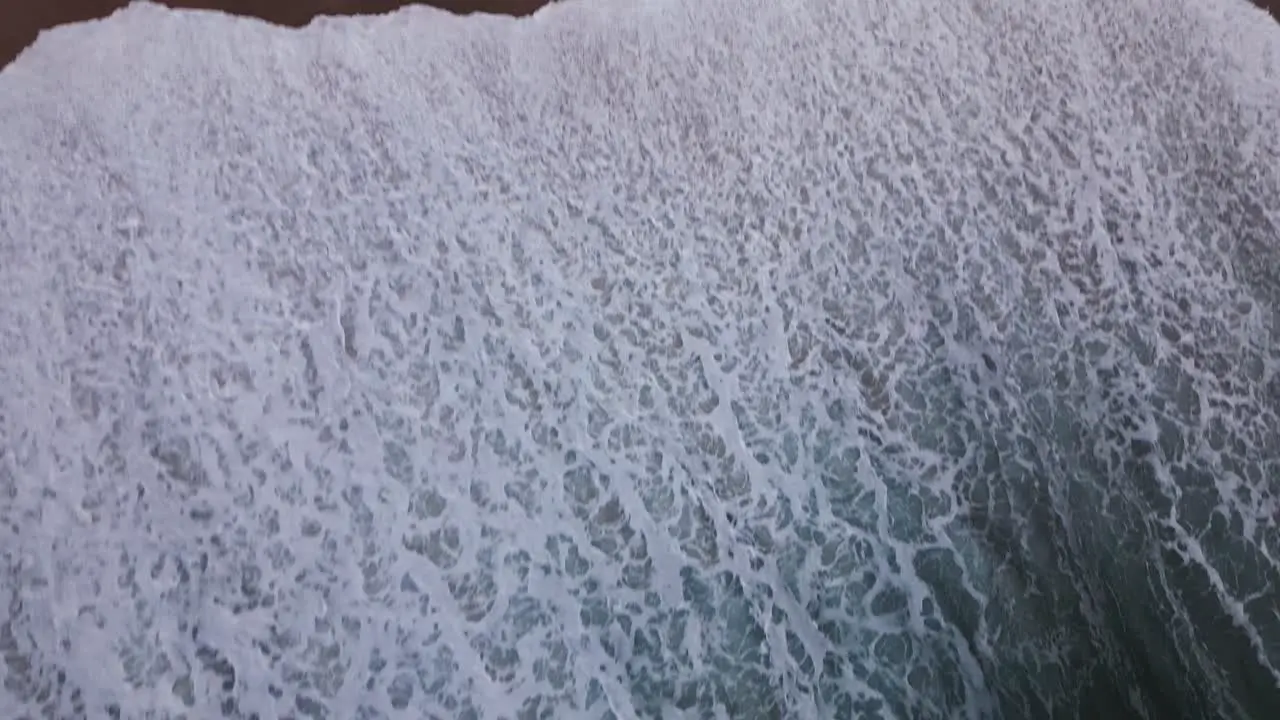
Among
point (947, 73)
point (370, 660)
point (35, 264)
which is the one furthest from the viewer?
point (947, 73)

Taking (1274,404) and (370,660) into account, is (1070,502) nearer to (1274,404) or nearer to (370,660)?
(1274,404)

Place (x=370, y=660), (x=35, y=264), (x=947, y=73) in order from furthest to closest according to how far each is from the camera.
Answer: (x=947, y=73) < (x=35, y=264) < (x=370, y=660)

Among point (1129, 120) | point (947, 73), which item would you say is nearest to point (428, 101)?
point (947, 73)

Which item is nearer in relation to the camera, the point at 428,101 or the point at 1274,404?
the point at 1274,404

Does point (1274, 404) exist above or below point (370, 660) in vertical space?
above

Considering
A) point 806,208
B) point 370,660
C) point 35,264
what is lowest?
point 370,660

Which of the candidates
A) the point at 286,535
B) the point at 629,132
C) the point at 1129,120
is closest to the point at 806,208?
the point at 629,132
